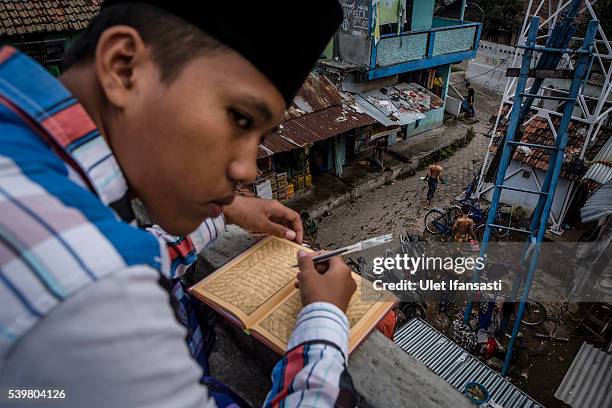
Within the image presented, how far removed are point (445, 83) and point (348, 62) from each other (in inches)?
256

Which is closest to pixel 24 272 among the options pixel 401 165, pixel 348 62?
pixel 348 62

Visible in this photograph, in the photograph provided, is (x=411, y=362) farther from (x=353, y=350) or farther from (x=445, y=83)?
(x=445, y=83)

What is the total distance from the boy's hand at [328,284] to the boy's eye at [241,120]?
85 cm

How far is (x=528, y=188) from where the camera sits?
13266mm

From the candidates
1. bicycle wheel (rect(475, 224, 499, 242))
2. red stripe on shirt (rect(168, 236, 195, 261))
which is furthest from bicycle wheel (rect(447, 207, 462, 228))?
red stripe on shirt (rect(168, 236, 195, 261))

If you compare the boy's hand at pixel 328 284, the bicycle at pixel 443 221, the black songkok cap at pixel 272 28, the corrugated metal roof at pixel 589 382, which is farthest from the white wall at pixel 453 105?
the black songkok cap at pixel 272 28

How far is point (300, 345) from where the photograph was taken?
1470 millimetres

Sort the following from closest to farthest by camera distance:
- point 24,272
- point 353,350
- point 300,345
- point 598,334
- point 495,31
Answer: point 24,272, point 300,345, point 353,350, point 598,334, point 495,31

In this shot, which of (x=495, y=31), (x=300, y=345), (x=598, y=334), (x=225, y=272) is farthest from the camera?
(x=495, y=31)

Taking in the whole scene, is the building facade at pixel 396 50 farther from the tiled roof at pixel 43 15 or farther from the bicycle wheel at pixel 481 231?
the tiled roof at pixel 43 15

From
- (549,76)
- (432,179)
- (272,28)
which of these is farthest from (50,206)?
(432,179)

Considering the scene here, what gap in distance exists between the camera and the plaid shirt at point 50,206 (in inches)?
23.7

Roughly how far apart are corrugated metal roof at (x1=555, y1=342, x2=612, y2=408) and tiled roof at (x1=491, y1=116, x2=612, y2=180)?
643 centimetres

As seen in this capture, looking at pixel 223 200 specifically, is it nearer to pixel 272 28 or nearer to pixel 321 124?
pixel 272 28
